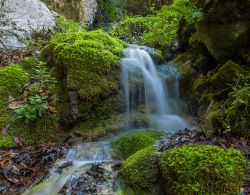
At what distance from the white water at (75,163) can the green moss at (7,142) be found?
0.97 metres

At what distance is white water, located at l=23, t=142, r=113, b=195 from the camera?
353 centimetres

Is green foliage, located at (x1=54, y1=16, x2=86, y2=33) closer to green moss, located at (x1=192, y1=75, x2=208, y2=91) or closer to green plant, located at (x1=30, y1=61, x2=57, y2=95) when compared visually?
green plant, located at (x1=30, y1=61, x2=57, y2=95)

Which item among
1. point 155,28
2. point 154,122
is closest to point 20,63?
point 154,122

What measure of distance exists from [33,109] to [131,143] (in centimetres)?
169

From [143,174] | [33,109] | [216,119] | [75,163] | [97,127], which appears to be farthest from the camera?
[97,127]

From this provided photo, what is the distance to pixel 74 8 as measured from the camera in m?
11.6

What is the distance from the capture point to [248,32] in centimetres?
520

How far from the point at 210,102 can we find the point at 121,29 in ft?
19.5

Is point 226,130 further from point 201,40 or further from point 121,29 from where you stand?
point 121,29

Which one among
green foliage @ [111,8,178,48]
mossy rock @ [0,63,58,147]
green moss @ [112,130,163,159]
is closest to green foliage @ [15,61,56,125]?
mossy rock @ [0,63,58,147]

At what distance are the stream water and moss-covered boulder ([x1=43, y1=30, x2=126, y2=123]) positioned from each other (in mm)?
355

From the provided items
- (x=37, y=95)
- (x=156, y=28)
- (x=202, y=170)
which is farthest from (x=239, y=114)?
(x=156, y=28)

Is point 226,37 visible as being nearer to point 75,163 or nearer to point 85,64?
point 85,64

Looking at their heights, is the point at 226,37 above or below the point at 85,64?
above
